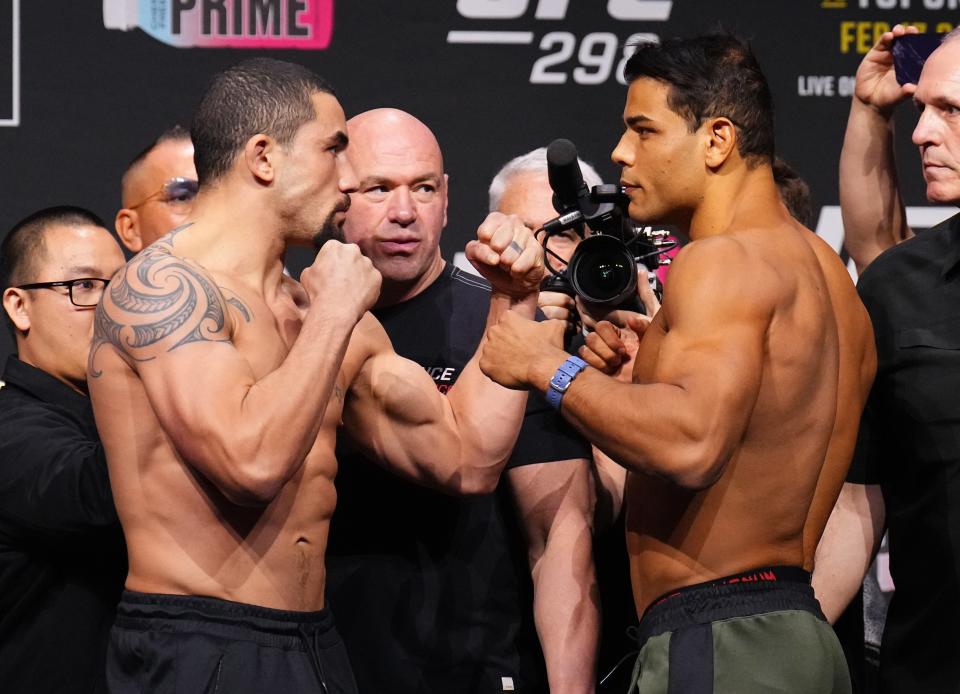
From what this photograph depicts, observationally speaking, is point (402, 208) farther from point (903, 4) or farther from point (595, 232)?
point (903, 4)

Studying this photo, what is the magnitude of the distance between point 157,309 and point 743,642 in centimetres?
95

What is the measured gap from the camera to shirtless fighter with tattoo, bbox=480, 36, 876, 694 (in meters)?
1.78

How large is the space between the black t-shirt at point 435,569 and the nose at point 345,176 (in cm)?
48

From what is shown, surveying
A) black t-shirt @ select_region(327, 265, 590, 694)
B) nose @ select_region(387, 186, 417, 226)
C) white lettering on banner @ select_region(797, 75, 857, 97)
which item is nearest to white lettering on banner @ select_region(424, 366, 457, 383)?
black t-shirt @ select_region(327, 265, 590, 694)

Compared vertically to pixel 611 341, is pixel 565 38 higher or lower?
higher

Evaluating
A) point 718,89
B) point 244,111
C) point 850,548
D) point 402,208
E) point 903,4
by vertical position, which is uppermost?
point 903,4

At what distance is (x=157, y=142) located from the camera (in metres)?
3.06

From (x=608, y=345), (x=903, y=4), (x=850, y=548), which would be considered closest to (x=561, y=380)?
(x=608, y=345)

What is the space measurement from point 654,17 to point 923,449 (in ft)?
4.99

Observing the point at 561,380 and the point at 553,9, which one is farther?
the point at 553,9

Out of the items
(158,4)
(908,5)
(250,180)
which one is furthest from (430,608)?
(908,5)

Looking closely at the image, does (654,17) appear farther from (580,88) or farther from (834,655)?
(834,655)

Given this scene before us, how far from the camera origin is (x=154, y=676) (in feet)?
5.99

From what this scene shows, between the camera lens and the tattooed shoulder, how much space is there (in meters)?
0.61
